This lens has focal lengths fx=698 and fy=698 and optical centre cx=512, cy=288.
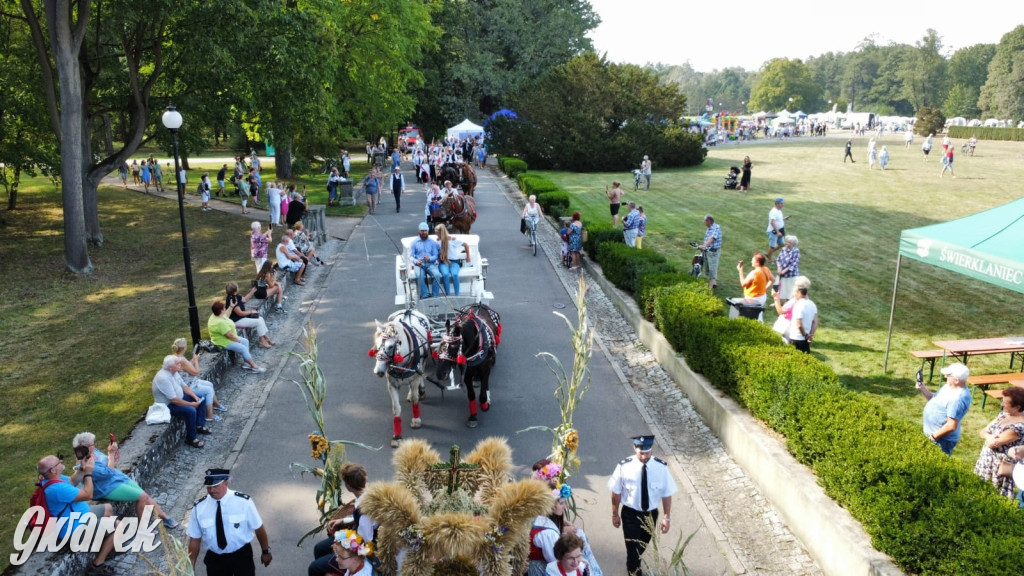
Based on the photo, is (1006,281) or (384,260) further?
(384,260)

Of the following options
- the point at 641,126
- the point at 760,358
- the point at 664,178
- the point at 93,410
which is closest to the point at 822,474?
the point at 760,358

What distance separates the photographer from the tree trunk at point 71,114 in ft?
58.3

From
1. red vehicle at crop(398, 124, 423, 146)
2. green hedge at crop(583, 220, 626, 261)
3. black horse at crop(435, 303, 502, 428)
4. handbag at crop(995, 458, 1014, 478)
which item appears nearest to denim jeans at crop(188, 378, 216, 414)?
black horse at crop(435, 303, 502, 428)

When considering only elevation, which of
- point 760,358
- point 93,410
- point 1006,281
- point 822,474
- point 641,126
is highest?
point 641,126

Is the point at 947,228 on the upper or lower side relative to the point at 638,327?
upper

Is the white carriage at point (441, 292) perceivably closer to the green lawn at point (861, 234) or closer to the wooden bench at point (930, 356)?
the green lawn at point (861, 234)

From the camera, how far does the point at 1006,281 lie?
30.9ft

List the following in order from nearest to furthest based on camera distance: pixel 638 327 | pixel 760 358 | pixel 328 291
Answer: pixel 760 358 → pixel 638 327 → pixel 328 291

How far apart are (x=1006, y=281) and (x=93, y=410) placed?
13.1 meters

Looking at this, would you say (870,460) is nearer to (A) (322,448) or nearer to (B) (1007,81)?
(A) (322,448)

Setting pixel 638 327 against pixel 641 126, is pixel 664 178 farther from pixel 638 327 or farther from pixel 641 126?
pixel 638 327

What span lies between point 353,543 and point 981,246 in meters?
9.72

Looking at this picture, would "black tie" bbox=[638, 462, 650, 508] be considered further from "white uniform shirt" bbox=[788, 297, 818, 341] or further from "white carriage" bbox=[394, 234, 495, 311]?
"white carriage" bbox=[394, 234, 495, 311]

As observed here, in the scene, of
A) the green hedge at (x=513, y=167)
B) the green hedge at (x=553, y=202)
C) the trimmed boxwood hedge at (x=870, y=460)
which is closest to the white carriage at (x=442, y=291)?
the trimmed boxwood hedge at (x=870, y=460)
